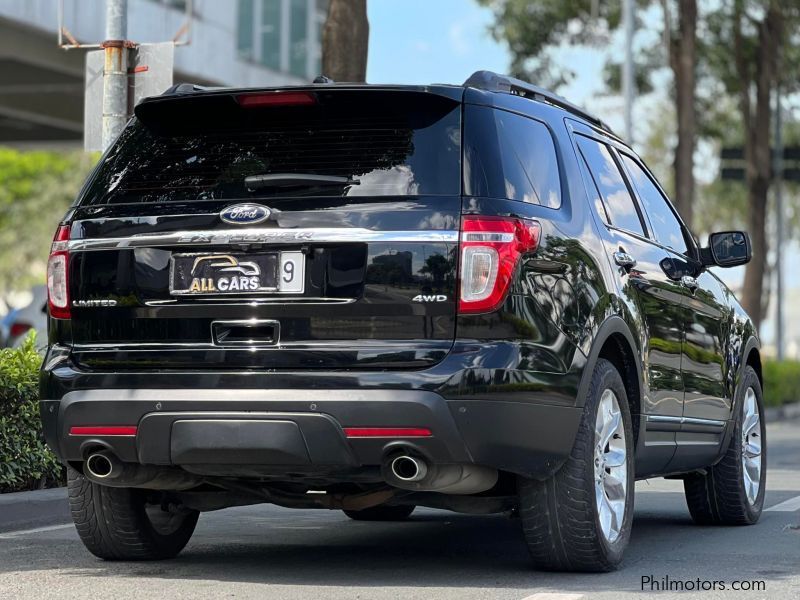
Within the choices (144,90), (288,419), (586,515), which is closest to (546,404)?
(586,515)

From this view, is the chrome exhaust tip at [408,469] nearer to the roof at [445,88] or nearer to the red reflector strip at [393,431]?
the red reflector strip at [393,431]

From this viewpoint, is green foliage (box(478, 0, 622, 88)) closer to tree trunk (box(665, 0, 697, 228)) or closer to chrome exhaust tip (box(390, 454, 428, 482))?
tree trunk (box(665, 0, 697, 228))

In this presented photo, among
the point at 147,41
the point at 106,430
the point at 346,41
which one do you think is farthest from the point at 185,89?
the point at 147,41

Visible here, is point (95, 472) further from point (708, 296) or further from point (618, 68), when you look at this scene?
point (618, 68)

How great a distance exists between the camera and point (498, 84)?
253 inches

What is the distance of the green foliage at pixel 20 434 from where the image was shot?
9086 mm

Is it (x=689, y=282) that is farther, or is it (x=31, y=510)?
(x=31, y=510)

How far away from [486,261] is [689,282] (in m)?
2.46

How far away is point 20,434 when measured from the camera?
365 inches

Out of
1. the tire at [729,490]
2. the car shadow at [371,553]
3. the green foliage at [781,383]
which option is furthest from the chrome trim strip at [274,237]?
the green foliage at [781,383]

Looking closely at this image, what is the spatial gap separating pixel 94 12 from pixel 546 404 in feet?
62.3

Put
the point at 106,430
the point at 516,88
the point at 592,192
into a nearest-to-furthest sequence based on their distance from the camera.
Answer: the point at 106,430 → the point at 516,88 → the point at 592,192

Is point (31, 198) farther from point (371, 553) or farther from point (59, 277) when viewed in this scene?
point (59, 277)

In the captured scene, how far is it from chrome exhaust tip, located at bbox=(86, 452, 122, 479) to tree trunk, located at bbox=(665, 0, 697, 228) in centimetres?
1982
